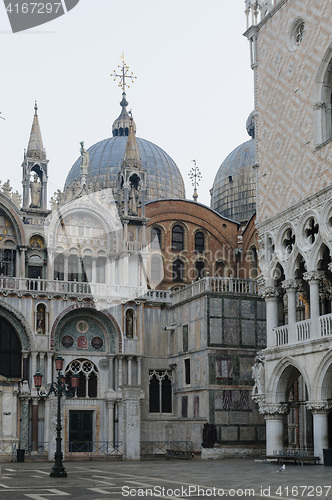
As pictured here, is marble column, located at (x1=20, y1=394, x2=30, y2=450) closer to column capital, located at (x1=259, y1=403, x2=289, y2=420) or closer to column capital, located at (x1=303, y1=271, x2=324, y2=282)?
column capital, located at (x1=259, y1=403, x2=289, y2=420)

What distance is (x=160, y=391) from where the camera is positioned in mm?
37812

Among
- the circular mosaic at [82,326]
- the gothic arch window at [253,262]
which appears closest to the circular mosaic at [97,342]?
the circular mosaic at [82,326]

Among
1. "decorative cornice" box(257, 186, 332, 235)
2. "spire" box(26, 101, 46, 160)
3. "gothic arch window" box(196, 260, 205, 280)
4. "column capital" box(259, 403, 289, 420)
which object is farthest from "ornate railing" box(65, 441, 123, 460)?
"spire" box(26, 101, 46, 160)

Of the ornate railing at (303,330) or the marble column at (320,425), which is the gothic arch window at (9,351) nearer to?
the ornate railing at (303,330)

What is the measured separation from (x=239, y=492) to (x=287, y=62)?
60.1 ft

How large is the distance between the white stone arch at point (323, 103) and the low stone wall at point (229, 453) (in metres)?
13.8

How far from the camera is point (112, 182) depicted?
54.0 m

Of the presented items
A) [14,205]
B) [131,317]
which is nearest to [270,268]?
[131,317]

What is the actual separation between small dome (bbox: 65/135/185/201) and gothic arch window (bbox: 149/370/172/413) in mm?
18217

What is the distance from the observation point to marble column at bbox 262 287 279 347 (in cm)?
2989

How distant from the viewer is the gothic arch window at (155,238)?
4416 cm

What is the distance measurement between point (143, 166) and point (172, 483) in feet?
122

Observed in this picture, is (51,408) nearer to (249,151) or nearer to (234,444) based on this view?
(234,444)

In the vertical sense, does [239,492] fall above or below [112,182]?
below
